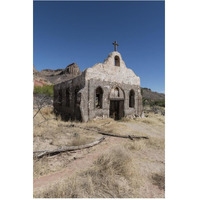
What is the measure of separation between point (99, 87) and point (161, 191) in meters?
7.98

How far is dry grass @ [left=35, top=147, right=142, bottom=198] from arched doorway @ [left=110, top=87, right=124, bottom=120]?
7585 millimetres

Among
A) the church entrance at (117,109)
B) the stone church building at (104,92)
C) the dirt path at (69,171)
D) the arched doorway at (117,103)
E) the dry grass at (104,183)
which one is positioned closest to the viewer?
the dry grass at (104,183)

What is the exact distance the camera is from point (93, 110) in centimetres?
905

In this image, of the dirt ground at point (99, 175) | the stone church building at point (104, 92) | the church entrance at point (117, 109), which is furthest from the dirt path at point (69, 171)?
the church entrance at point (117, 109)

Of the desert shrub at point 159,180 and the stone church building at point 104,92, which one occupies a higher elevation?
the stone church building at point 104,92

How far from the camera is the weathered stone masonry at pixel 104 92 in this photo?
28.9 feet

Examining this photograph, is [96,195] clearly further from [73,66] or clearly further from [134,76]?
[73,66]

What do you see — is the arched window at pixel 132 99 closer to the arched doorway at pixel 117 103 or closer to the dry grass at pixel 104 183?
the arched doorway at pixel 117 103

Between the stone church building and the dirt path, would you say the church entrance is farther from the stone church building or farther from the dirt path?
the dirt path

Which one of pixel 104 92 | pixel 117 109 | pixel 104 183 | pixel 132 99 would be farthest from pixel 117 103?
pixel 104 183

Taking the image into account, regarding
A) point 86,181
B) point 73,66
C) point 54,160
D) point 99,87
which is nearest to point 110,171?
point 86,181

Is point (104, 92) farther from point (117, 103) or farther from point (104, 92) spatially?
point (117, 103)
